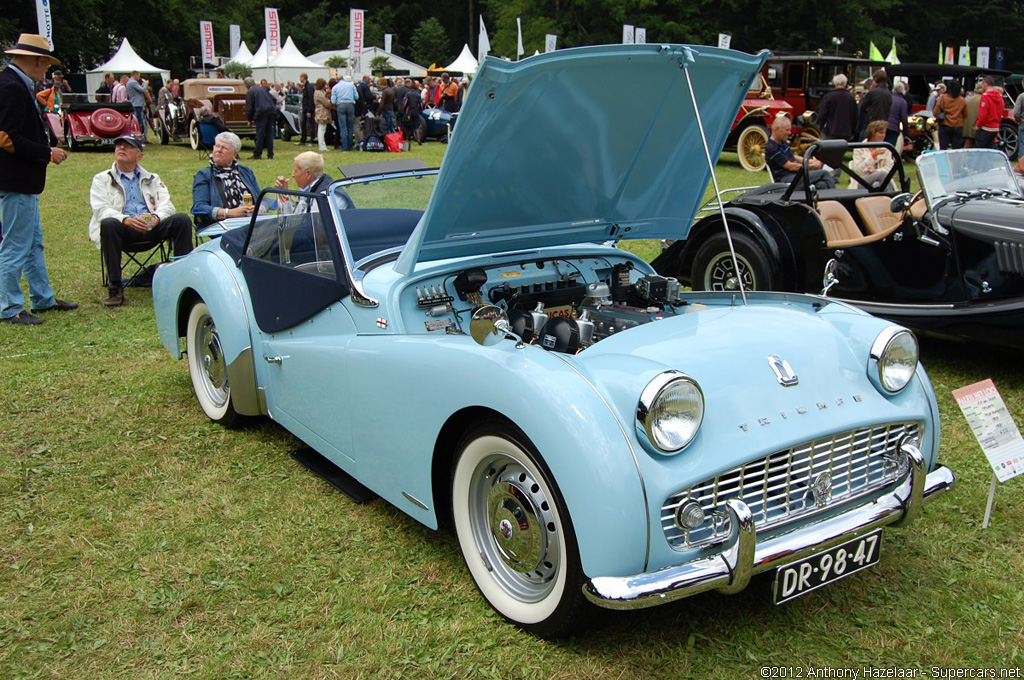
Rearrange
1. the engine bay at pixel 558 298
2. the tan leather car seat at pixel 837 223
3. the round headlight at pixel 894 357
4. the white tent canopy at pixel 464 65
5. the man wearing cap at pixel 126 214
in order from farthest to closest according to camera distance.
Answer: the white tent canopy at pixel 464 65
the man wearing cap at pixel 126 214
the tan leather car seat at pixel 837 223
the engine bay at pixel 558 298
the round headlight at pixel 894 357

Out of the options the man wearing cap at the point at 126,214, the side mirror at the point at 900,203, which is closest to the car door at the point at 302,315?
the man wearing cap at the point at 126,214

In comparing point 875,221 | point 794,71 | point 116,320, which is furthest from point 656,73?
point 794,71

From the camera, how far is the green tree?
2349 inches

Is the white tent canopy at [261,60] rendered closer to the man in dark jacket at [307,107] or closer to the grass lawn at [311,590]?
the man in dark jacket at [307,107]

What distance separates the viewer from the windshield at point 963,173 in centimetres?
595

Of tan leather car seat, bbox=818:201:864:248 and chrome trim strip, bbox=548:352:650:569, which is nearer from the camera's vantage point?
chrome trim strip, bbox=548:352:650:569

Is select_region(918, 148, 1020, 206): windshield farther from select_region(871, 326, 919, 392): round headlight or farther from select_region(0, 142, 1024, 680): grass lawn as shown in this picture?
select_region(871, 326, 919, 392): round headlight

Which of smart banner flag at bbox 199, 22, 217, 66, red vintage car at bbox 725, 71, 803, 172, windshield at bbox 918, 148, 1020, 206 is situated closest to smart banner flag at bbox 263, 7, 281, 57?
smart banner flag at bbox 199, 22, 217, 66

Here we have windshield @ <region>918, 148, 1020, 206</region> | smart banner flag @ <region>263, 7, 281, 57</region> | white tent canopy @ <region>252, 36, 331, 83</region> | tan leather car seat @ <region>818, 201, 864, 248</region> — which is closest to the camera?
windshield @ <region>918, 148, 1020, 206</region>

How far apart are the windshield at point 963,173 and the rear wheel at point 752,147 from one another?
11529mm

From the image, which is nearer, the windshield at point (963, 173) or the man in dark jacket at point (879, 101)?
the windshield at point (963, 173)

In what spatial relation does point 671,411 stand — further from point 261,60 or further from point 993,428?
point 261,60

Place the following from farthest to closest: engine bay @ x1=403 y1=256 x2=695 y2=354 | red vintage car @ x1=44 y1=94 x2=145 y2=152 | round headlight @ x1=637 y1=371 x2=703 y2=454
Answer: red vintage car @ x1=44 y1=94 x2=145 y2=152
engine bay @ x1=403 y1=256 x2=695 y2=354
round headlight @ x1=637 y1=371 x2=703 y2=454

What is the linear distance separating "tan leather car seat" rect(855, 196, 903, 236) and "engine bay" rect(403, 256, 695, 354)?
307 centimetres
